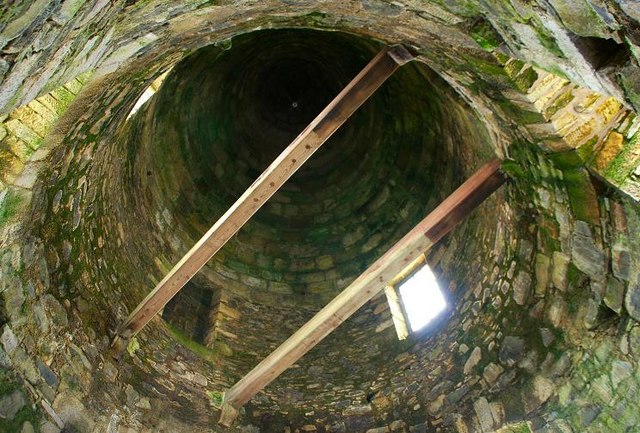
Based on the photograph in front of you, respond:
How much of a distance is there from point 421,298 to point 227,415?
7.88ft

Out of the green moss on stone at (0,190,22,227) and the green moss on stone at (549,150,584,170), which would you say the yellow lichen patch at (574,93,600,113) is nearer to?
the green moss on stone at (549,150,584,170)

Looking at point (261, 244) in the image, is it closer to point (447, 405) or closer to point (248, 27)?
point (447, 405)

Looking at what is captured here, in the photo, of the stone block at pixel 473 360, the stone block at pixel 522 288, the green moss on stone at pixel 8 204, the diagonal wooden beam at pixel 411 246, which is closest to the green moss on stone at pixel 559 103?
the diagonal wooden beam at pixel 411 246

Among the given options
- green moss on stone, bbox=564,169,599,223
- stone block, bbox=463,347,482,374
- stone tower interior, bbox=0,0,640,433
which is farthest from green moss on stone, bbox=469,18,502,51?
stone block, bbox=463,347,482,374

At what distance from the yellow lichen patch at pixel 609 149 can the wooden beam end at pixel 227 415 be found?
3.54 metres

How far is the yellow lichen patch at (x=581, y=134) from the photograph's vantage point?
3.20 meters

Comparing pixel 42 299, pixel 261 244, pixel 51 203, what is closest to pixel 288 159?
pixel 51 203

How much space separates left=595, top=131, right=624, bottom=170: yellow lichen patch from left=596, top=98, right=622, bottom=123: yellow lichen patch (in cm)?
9

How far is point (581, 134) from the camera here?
3244 millimetres

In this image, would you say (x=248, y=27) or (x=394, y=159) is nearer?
(x=248, y=27)

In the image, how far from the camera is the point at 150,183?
6281 millimetres

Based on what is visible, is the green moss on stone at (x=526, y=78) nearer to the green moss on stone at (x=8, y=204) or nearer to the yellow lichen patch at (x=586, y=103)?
the yellow lichen patch at (x=586, y=103)

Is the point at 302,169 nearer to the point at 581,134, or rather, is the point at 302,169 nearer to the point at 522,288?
the point at 522,288

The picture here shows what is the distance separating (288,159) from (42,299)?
1985 millimetres
